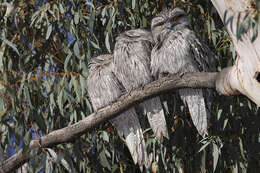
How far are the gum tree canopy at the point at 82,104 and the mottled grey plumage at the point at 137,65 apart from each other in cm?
16

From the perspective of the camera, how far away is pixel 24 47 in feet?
12.3

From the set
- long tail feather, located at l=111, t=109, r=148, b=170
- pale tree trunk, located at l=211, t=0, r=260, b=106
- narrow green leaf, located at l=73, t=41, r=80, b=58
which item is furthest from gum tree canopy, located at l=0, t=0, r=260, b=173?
pale tree trunk, located at l=211, t=0, r=260, b=106

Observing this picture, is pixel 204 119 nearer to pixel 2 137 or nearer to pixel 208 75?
pixel 208 75

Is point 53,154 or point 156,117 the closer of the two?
point 53,154

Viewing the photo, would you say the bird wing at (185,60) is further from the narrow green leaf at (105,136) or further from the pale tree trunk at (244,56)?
the pale tree trunk at (244,56)

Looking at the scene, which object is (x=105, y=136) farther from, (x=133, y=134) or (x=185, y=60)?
(x=185, y=60)

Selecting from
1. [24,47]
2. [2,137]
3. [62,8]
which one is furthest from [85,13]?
[2,137]

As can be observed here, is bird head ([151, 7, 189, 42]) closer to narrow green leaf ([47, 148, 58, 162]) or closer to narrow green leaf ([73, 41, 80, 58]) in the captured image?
narrow green leaf ([73, 41, 80, 58])

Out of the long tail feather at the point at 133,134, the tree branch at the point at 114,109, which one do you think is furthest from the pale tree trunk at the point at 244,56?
the long tail feather at the point at 133,134

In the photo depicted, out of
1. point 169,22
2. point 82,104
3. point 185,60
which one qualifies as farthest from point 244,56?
point 82,104

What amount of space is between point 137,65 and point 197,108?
0.47m

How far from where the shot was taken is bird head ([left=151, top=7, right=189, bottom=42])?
329cm

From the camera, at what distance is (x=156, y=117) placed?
334cm

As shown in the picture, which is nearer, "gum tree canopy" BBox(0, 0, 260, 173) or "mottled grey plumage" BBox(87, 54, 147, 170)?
"gum tree canopy" BBox(0, 0, 260, 173)
